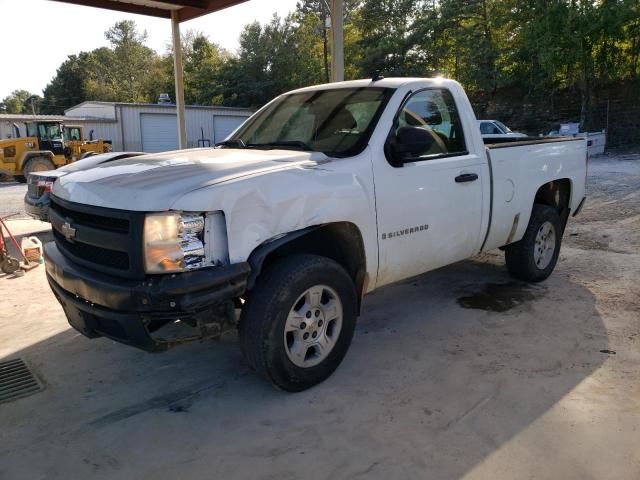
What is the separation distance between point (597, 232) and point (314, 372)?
620cm

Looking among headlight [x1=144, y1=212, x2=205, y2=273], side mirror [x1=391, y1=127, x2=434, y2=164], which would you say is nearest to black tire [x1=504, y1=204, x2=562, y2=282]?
side mirror [x1=391, y1=127, x2=434, y2=164]

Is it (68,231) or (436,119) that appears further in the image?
(436,119)

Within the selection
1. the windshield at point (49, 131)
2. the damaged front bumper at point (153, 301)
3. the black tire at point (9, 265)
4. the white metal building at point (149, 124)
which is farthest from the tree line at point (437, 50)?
the damaged front bumper at point (153, 301)

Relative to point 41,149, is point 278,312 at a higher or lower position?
lower

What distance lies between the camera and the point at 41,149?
20.2 meters

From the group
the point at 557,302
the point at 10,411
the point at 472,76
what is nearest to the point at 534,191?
the point at 557,302

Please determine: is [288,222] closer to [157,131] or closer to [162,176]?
[162,176]

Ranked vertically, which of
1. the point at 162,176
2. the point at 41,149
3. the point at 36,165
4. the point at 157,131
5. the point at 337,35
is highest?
the point at 337,35

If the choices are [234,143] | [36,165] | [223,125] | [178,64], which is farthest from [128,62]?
[234,143]

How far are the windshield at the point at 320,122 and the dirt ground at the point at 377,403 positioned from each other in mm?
1596

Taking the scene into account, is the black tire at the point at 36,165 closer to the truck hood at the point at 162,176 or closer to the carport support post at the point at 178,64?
the carport support post at the point at 178,64

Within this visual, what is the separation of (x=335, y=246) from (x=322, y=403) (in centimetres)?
104

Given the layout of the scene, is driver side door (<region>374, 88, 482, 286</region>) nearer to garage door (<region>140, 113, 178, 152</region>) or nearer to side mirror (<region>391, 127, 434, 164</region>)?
side mirror (<region>391, 127, 434, 164</region>)

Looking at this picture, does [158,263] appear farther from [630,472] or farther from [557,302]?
[557,302]
